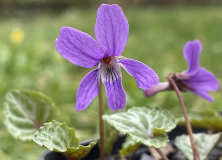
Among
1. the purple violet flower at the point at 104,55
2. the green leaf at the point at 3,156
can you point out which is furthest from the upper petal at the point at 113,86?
the green leaf at the point at 3,156

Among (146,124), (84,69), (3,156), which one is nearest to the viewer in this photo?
(146,124)

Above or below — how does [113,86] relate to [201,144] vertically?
above

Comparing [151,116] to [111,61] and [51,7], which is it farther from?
[51,7]

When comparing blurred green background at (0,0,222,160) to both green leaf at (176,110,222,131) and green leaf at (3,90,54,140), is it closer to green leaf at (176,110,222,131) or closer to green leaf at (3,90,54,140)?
green leaf at (3,90,54,140)

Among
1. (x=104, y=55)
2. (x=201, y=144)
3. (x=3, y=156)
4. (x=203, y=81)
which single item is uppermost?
(x=104, y=55)

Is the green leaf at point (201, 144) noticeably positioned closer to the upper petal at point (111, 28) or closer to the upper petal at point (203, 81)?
the upper petal at point (203, 81)

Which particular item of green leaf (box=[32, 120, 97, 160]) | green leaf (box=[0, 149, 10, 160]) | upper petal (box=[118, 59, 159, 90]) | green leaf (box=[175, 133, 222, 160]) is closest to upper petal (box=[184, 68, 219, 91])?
green leaf (box=[175, 133, 222, 160])

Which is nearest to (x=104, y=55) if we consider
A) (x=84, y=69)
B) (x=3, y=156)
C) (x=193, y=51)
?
(x=193, y=51)

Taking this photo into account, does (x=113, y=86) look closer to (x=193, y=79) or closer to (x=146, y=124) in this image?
(x=146, y=124)
